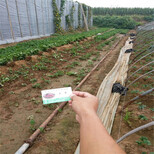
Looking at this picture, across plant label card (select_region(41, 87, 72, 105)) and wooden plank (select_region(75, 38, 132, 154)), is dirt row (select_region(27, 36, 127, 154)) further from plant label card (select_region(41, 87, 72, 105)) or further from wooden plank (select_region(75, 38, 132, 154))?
plant label card (select_region(41, 87, 72, 105))

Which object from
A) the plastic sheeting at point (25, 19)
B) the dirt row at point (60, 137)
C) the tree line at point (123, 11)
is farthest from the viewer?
the tree line at point (123, 11)

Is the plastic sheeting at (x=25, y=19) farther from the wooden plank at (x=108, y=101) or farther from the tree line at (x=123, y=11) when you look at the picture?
the tree line at (x=123, y=11)

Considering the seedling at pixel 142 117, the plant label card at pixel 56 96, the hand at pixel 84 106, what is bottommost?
the seedling at pixel 142 117

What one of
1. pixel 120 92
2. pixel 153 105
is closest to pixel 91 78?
pixel 120 92

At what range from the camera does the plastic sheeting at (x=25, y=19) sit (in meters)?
9.32

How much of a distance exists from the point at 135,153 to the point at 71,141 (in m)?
1.11

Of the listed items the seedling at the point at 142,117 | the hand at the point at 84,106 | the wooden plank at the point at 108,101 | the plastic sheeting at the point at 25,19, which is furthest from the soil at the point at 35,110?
the plastic sheeting at the point at 25,19

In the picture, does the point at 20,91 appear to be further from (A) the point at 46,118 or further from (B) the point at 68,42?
(B) the point at 68,42

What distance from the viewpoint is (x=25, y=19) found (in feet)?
36.6

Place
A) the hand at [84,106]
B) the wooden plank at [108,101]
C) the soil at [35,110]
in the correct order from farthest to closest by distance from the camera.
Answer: the wooden plank at [108,101], the soil at [35,110], the hand at [84,106]

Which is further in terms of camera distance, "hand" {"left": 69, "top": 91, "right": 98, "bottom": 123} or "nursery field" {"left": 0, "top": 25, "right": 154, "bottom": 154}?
"nursery field" {"left": 0, "top": 25, "right": 154, "bottom": 154}

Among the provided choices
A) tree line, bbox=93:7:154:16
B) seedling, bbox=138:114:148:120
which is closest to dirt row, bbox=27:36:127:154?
seedling, bbox=138:114:148:120

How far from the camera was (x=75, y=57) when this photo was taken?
7.62m

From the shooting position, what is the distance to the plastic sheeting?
932 centimetres
